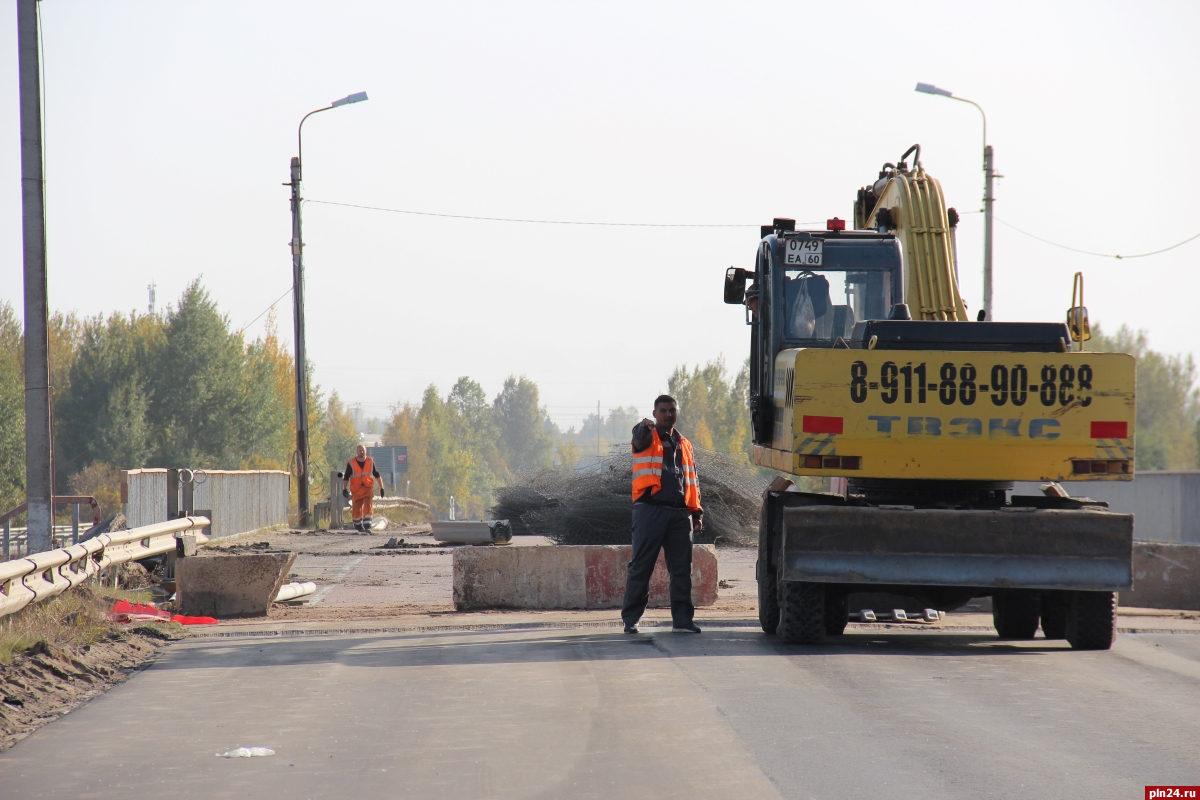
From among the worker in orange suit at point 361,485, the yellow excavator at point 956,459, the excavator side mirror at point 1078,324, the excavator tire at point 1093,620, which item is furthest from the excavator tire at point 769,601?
the worker in orange suit at point 361,485

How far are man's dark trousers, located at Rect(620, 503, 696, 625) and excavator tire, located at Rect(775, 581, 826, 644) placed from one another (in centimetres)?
108

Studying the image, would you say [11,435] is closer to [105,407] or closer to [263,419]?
[105,407]

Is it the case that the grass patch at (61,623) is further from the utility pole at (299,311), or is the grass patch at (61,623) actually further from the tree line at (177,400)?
the tree line at (177,400)

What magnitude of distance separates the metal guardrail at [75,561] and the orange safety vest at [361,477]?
520 inches

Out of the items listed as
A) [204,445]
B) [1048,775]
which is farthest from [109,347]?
[1048,775]

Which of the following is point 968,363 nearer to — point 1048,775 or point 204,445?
point 1048,775

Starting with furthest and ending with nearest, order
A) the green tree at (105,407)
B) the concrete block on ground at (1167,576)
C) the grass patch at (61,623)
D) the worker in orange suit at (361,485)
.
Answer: the green tree at (105,407)
the worker in orange suit at (361,485)
the concrete block on ground at (1167,576)
the grass patch at (61,623)

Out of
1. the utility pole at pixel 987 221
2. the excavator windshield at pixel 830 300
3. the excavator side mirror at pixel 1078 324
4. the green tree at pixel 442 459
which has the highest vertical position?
the utility pole at pixel 987 221

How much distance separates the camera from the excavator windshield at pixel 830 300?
10.2 metres

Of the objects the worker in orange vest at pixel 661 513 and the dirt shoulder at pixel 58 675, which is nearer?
the dirt shoulder at pixel 58 675

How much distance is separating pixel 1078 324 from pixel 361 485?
21070mm

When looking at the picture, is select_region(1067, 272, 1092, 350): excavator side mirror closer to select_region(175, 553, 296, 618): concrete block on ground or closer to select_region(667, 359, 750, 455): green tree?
select_region(175, 553, 296, 618): concrete block on ground

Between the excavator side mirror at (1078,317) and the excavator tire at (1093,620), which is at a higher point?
the excavator side mirror at (1078,317)

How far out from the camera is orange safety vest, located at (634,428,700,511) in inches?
408
